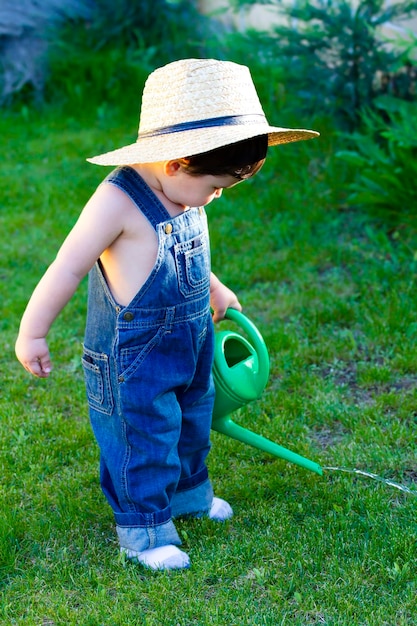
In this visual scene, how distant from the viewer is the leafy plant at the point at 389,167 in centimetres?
423

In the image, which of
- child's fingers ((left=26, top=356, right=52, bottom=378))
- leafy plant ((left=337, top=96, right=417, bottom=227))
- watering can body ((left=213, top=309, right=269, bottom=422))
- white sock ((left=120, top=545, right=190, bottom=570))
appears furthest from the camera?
leafy plant ((left=337, top=96, right=417, bottom=227))

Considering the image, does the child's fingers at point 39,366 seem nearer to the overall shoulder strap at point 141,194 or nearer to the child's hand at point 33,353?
the child's hand at point 33,353

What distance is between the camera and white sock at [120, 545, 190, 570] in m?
2.29

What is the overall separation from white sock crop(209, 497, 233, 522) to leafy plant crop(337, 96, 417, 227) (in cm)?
223

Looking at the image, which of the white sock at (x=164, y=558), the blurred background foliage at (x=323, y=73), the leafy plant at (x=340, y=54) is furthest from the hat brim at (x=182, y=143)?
the leafy plant at (x=340, y=54)

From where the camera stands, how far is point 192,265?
86.0 inches

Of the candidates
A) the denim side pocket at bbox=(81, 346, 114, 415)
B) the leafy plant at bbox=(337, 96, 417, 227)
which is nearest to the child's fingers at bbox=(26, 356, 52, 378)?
the denim side pocket at bbox=(81, 346, 114, 415)

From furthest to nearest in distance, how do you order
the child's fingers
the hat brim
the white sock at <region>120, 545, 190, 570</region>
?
the white sock at <region>120, 545, 190, 570</region> < the child's fingers < the hat brim

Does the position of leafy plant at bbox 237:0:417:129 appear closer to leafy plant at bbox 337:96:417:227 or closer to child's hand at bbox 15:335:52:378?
leafy plant at bbox 337:96:417:227

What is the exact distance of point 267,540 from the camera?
2.39m

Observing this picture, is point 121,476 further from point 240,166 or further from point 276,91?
point 276,91

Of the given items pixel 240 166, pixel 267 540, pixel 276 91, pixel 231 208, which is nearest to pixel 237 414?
pixel 267 540

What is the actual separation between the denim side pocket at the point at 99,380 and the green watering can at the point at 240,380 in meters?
0.36

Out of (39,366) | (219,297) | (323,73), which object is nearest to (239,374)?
(219,297)
